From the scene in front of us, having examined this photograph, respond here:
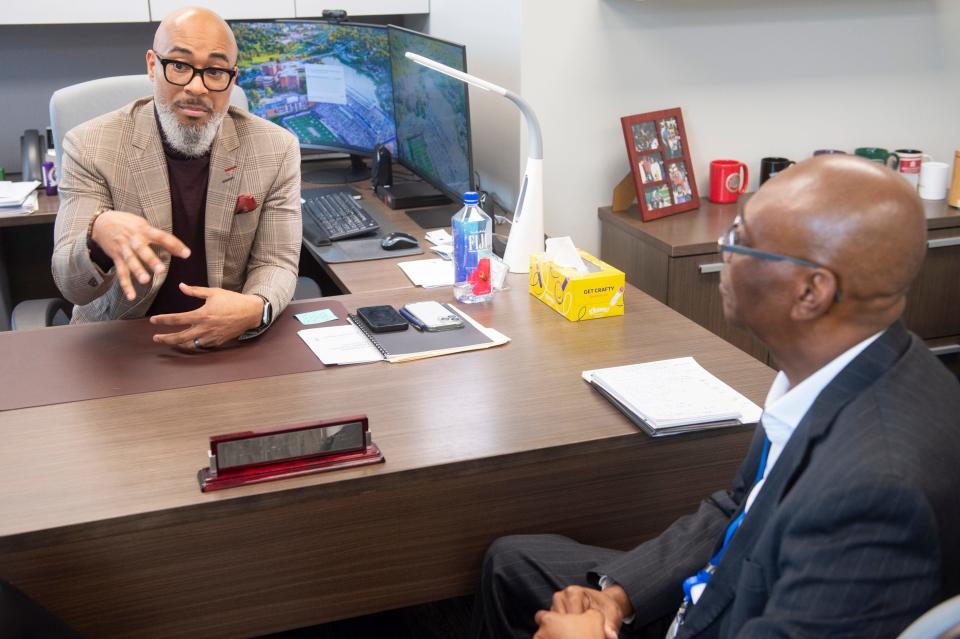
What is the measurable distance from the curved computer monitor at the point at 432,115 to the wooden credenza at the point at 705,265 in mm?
531

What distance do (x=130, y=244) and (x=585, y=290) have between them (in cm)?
87

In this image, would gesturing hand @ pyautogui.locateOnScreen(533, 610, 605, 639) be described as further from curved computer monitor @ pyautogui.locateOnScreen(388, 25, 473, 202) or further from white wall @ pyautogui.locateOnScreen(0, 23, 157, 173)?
white wall @ pyautogui.locateOnScreen(0, 23, 157, 173)

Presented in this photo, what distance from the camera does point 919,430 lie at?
101 cm

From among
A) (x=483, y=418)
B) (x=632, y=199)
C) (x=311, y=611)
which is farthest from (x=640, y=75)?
(x=311, y=611)

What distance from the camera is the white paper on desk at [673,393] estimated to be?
61.2 inches

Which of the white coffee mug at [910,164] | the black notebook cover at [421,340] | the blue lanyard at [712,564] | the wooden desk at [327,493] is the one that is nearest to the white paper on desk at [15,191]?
the wooden desk at [327,493]

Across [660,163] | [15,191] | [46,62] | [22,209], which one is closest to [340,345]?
[660,163]

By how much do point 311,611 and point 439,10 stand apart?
2.31 meters

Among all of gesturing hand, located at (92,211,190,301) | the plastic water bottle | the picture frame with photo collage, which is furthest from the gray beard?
the picture frame with photo collage

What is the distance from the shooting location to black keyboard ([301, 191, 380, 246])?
8.55 ft

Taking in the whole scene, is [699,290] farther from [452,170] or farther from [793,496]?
[793,496]

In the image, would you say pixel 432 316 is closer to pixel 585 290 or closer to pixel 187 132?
pixel 585 290

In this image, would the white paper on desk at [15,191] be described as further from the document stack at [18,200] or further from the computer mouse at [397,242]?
the computer mouse at [397,242]

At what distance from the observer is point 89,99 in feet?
8.30
